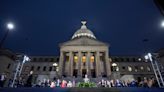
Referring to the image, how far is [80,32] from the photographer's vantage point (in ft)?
228

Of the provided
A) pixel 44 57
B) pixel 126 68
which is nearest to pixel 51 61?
pixel 44 57

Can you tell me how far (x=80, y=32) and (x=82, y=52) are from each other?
70.4 feet

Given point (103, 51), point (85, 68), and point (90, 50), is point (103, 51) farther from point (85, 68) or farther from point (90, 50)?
point (85, 68)

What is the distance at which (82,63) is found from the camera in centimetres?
4962

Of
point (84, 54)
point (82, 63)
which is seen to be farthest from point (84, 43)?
point (82, 63)

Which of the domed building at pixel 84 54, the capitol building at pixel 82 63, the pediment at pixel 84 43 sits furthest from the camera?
the pediment at pixel 84 43

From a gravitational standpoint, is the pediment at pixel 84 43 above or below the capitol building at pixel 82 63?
above

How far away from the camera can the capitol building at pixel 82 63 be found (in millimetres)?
45281

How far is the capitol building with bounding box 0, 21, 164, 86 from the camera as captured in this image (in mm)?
45281

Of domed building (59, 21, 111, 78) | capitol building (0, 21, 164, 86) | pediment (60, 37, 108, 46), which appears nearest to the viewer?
capitol building (0, 21, 164, 86)

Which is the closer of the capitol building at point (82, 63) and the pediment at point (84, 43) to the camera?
the capitol building at point (82, 63)

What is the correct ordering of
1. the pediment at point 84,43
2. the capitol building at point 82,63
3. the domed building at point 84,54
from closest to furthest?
the capitol building at point 82,63 → the domed building at point 84,54 → the pediment at point 84,43

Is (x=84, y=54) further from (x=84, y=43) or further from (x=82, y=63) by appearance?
(x=84, y=43)

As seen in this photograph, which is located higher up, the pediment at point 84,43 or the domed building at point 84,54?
the pediment at point 84,43
